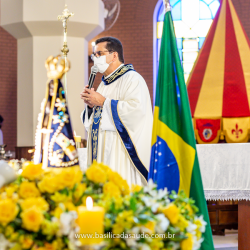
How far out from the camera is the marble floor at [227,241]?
3696 mm

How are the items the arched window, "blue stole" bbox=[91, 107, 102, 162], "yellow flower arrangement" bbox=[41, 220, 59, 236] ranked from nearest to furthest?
"yellow flower arrangement" bbox=[41, 220, 59, 236], "blue stole" bbox=[91, 107, 102, 162], the arched window

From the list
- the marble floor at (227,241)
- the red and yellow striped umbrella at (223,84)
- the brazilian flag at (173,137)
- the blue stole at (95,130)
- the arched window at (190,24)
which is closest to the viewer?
the brazilian flag at (173,137)

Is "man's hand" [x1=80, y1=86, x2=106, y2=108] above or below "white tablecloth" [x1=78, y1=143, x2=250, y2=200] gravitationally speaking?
above

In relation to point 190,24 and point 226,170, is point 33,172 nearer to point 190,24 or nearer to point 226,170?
point 226,170

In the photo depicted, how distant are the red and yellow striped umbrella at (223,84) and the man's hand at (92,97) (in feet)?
2.65

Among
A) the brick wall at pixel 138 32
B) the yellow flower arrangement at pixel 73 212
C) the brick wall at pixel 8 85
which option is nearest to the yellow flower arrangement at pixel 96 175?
the yellow flower arrangement at pixel 73 212

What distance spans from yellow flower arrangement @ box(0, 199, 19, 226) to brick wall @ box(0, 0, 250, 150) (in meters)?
6.94

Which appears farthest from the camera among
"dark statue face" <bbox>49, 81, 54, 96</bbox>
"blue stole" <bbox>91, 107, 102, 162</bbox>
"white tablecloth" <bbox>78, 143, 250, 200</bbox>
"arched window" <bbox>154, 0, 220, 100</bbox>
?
"arched window" <bbox>154, 0, 220, 100</bbox>

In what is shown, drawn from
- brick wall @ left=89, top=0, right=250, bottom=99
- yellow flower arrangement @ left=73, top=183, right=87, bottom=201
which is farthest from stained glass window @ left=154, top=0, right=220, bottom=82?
yellow flower arrangement @ left=73, top=183, right=87, bottom=201

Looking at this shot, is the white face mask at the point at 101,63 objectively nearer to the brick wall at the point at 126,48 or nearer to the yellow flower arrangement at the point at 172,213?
the yellow flower arrangement at the point at 172,213

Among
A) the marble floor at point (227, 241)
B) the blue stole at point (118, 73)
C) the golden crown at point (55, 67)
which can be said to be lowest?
the marble floor at point (227, 241)

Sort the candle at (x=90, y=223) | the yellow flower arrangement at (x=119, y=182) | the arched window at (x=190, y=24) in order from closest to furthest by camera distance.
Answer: the candle at (x=90, y=223) → the yellow flower arrangement at (x=119, y=182) → the arched window at (x=190, y=24)

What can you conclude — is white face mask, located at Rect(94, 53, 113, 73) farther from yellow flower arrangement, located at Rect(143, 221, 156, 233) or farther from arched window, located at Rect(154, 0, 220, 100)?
arched window, located at Rect(154, 0, 220, 100)

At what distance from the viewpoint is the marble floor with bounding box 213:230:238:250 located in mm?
3696
